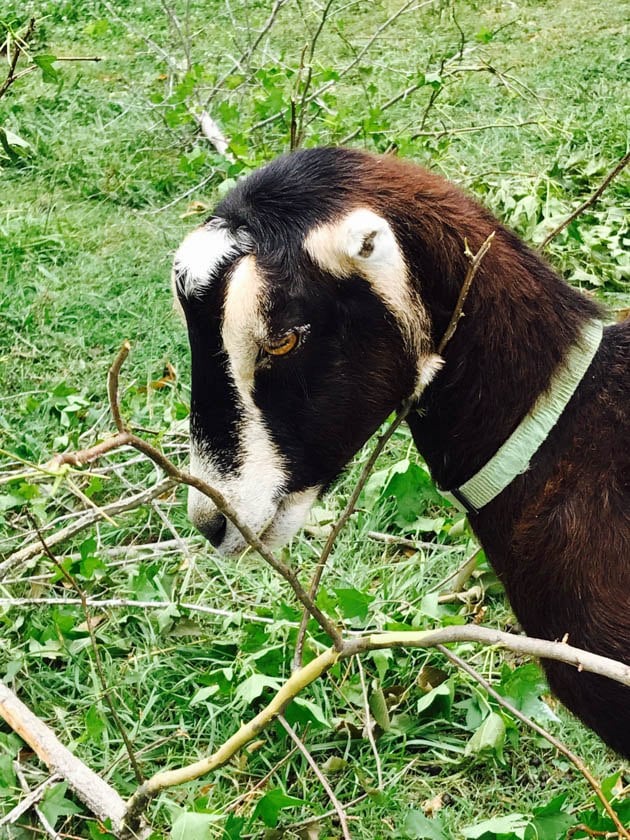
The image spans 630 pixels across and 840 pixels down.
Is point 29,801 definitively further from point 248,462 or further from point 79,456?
point 79,456

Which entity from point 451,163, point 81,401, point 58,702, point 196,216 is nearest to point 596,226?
point 451,163

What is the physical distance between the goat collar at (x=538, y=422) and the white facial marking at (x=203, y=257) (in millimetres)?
821

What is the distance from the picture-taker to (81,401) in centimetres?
459

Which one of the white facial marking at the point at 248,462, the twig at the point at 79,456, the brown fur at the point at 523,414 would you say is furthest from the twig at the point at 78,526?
the twig at the point at 79,456

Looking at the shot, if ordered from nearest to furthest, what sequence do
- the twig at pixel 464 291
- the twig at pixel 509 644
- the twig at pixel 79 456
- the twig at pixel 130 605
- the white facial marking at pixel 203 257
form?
the twig at pixel 79 456 → the twig at pixel 509 644 → the twig at pixel 464 291 → the white facial marking at pixel 203 257 → the twig at pixel 130 605

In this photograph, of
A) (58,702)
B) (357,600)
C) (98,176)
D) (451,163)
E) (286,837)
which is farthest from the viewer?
(98,176)

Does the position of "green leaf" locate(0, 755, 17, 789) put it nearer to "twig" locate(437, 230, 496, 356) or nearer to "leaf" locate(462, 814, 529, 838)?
"leaf" locate(462, 814, 529, 838)

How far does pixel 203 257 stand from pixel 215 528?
0.71 meters

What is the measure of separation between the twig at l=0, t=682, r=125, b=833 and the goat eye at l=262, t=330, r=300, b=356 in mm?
1377

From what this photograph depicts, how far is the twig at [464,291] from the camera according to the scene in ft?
7.42

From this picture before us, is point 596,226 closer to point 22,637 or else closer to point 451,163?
point 451,163

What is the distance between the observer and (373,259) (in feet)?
7.58

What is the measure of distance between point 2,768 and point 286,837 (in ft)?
2.92

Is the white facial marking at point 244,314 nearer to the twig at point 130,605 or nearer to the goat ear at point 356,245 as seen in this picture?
the goat ear at point 356,245
